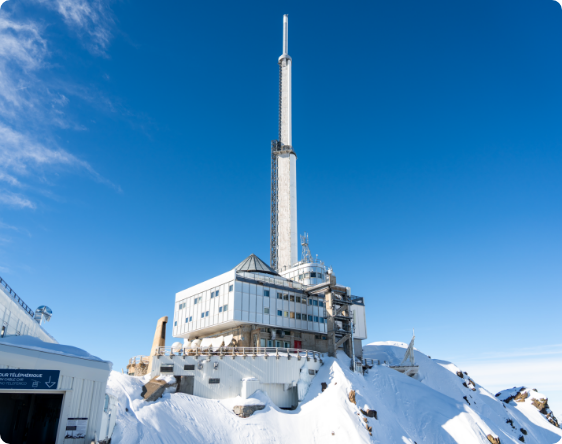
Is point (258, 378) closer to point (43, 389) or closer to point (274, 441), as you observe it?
point (274, 441)

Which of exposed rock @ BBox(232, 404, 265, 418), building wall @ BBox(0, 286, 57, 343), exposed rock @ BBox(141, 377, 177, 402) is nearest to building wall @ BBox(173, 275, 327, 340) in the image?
exposed rock @ BBox(232, 404, 265, 418)

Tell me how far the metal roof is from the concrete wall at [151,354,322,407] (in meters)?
19.8

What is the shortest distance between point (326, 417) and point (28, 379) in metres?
31.8

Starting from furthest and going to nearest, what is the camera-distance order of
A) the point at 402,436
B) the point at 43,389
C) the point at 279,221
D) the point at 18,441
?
the point at 279,221, the point at 402,436, the point at 18,441, the point at 43,389

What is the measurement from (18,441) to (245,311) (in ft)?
106

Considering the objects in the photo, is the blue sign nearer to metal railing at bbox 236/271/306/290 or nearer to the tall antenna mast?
metal railing at bbox 236/271/306/290

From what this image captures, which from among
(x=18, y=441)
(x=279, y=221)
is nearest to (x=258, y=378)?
(x=18, y=441)

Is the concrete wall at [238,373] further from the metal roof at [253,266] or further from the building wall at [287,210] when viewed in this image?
the building wall at [287,210]

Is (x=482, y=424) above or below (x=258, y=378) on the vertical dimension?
below

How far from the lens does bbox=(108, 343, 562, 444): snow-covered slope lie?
39.0 meters

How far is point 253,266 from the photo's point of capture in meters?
72.0

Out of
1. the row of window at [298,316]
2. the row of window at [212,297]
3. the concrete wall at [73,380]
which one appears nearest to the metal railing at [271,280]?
the row of window at [212,297]

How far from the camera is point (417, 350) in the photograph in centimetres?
9200

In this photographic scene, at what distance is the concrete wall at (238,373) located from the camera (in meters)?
48.3
